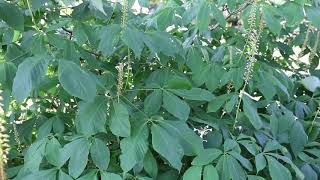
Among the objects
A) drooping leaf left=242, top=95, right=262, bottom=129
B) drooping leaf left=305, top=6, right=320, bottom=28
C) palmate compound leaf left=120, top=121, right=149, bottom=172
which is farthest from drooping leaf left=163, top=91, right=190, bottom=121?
drooping leaf left=305, top=6, right=320, bottom=28

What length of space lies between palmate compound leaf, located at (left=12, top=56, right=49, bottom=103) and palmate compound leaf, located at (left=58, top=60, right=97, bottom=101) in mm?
55

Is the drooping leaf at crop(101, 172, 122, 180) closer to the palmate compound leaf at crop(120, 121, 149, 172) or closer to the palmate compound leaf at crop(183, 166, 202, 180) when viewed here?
the palmate compound leaf at crop(120, 121, 149, 172)

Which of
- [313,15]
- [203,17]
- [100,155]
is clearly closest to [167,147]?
[100,155]

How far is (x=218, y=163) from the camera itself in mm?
1529

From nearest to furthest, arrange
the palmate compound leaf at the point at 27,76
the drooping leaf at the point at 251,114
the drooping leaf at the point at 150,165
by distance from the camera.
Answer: the palmate compound leaf at the point at 27,76
the drooping leaf at the point at 150,165
the drooping leaf at the point at 251,114

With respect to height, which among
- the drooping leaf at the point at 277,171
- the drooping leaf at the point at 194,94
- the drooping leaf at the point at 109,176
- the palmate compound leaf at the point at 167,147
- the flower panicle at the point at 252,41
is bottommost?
the drooping leaf at the point at 277,171

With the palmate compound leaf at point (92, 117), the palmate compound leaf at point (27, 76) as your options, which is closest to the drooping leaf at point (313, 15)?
the palmate compound leaf at point (92, 117)

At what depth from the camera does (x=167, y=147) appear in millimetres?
1428

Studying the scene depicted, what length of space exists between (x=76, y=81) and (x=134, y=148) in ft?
0.88

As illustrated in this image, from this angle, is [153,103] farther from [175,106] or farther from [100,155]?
[100,155]

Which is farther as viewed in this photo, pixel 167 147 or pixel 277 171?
pixel 277 171

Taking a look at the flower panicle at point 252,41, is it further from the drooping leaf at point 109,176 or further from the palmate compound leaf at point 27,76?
the palmate compound leaf at point 27,76

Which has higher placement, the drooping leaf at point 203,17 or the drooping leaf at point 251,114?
the drooping leaf at point 203,17

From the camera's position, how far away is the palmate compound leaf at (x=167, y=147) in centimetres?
142
